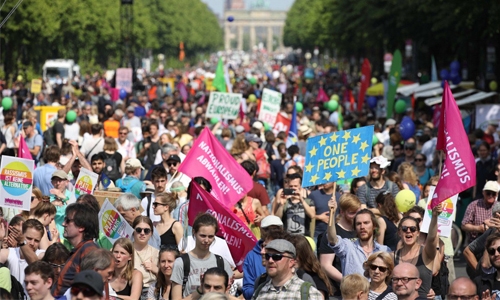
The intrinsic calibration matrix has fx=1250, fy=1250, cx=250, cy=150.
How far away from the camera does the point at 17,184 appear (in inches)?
401

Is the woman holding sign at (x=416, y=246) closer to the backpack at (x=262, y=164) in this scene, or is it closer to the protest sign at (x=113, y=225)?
the protest sign at (x=113, y=225)

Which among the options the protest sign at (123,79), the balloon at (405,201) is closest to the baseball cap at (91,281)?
the balloon at (405,201)

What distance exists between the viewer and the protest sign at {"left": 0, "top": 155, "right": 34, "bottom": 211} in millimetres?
10078

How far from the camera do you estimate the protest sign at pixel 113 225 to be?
9258 millimetres

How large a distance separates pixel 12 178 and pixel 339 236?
9.48 feet

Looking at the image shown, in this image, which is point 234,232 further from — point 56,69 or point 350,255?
point 56,69

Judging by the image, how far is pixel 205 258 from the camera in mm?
8250

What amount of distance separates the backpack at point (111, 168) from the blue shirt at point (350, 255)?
5431 millimetres

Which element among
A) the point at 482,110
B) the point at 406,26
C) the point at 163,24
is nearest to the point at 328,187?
the point at 482,110

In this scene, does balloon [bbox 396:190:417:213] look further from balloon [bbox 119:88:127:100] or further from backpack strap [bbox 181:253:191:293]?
balloon [bbox 119:88:127:100]

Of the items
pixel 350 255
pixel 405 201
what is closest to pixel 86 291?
pixel 350 255

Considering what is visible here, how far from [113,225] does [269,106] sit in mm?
13241

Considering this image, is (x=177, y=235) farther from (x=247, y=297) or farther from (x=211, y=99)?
(x=211, y=99)

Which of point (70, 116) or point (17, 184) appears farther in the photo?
point (70, 116)
